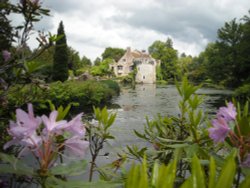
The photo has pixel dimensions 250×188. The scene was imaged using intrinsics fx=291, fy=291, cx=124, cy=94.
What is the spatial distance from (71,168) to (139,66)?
193 feet

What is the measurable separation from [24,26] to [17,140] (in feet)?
4.30

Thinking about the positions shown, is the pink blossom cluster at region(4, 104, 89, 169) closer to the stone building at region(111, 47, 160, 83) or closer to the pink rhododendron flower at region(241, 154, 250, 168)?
the pink rhododendron flower at region(241, 154, 250, 168)

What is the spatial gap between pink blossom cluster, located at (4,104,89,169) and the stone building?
5806 cm

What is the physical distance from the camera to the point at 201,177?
0.51m

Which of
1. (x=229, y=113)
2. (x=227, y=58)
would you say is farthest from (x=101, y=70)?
(x=229, y=113)

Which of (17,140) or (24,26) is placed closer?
(17,140)

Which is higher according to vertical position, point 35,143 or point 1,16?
point 1,16

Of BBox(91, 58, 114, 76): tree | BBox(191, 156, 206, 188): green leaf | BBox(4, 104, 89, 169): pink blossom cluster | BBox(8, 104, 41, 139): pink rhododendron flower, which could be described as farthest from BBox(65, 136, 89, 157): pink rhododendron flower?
BBox(91, 58, 114, 76): tree

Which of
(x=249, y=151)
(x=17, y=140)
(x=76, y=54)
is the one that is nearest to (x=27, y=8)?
(x=17, y=140)

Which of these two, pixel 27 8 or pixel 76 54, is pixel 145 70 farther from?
pixel 27 8

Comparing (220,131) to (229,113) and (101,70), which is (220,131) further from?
(101,70)

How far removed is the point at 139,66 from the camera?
59.4 meters

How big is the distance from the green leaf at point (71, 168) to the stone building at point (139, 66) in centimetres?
5804

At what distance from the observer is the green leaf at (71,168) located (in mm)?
797
